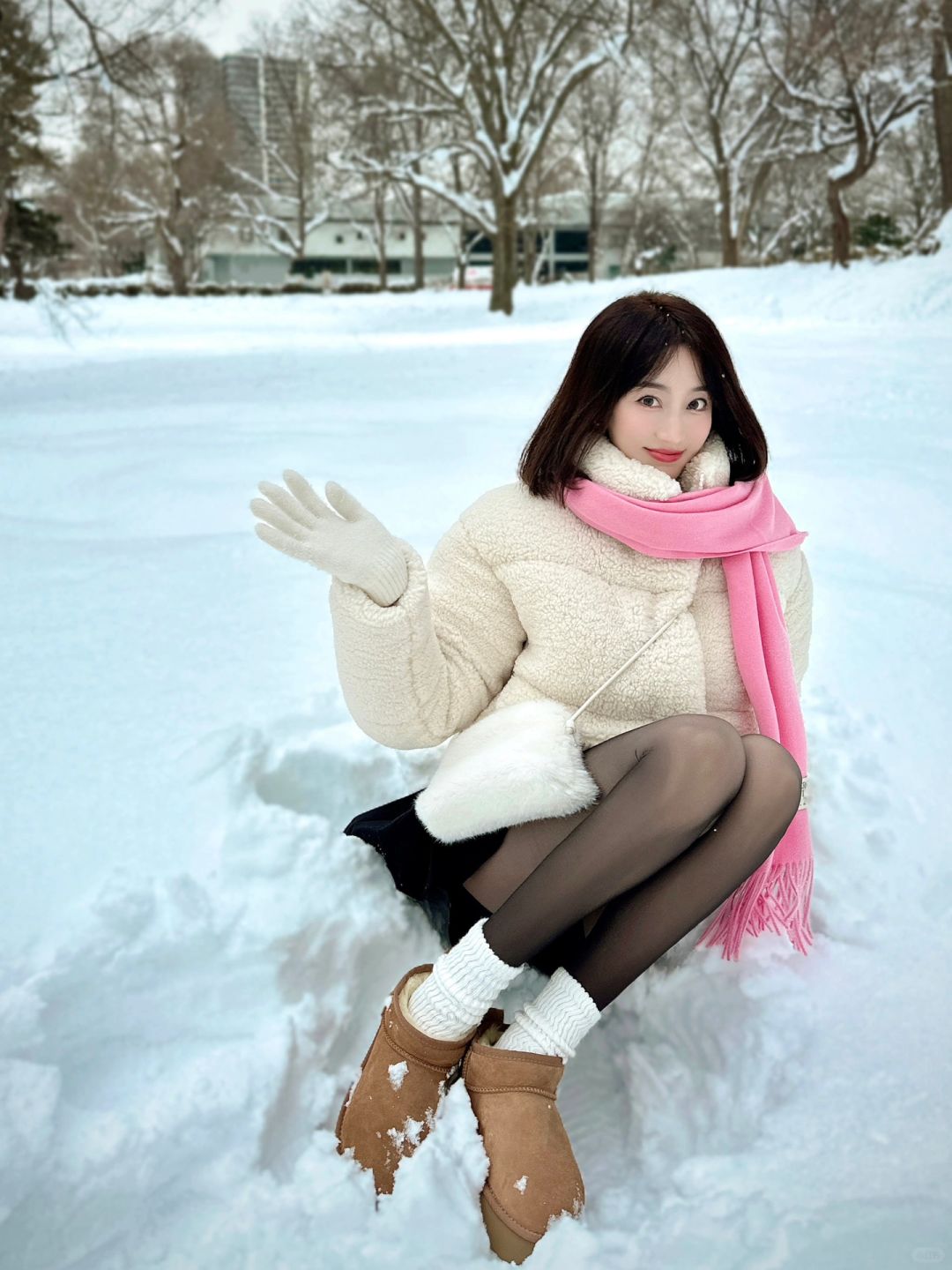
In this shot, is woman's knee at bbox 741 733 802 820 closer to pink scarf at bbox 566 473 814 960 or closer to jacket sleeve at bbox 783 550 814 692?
pink scarf at bbox 566 473 814 960

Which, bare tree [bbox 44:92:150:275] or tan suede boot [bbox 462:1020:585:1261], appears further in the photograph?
bare tree [bbox 44:92:150:275]

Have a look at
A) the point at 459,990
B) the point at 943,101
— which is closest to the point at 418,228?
the point at 943,101

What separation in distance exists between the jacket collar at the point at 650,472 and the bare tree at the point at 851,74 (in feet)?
41.4

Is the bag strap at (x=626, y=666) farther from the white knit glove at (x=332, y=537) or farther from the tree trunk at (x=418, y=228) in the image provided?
the tree trunk at (x=418, y=228)

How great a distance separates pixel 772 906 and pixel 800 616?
0.51m

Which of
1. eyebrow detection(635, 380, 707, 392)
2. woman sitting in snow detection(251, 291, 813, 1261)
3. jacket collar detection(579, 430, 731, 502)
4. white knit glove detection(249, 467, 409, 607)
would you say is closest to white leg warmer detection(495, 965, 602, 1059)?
woman sitting in snow detection(251, 291, 813, 1261)

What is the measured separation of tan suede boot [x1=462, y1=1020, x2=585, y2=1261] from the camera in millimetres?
1372

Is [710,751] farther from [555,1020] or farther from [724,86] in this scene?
[724,86]

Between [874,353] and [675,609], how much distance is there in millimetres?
6038

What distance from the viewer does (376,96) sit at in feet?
52.2

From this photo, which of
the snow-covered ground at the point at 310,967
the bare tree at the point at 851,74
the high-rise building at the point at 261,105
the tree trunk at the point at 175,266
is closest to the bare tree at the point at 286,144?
the high-rise building at the point at 261,105

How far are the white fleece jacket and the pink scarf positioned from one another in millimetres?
39

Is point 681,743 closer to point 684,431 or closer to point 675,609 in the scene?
point 675,609

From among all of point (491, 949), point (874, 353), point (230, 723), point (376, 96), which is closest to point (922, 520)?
point (230, 723)
